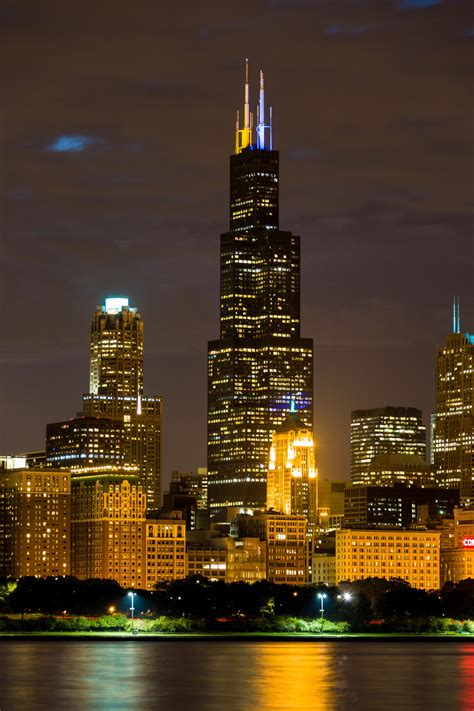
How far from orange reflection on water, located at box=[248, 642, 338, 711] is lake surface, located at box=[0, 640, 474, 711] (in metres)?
0.07

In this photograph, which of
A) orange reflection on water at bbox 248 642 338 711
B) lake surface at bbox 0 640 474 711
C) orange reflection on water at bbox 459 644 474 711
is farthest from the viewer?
orange reflection on water at bbox 459 644 474 711

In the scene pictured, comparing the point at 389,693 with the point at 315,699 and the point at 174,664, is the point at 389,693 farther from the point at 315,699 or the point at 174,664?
the point at 174,664

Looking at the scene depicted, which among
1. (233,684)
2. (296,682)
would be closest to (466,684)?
(296,682)

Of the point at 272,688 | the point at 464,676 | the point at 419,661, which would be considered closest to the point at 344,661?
the point at 419,661

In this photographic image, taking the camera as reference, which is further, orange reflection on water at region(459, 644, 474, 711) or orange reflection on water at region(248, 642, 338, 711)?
orange reflection on water at region(459, 644, 474, 711)

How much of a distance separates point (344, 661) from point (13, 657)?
3081 cm

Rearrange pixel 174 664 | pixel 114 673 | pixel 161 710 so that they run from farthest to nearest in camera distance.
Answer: pixel 174 664 → pixel 114 673 → pixel 161 710

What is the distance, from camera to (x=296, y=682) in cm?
16762

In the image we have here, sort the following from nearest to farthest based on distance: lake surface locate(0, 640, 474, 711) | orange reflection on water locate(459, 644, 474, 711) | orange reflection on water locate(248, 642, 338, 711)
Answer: orange reflection on water locate(248, 642, 338, 711)
lake surface locate(0, 640, 474, 711)
orange reflection on water locate(459, 644, 474, 711)

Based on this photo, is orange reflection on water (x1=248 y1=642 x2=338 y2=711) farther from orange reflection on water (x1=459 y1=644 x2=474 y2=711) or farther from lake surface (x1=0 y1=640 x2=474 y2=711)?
orange reflection on water (x1=459 y1=644 x2=474 y2=711)

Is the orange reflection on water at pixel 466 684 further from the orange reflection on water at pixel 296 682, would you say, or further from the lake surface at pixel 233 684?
the orange reflection on water at pixel 296 682

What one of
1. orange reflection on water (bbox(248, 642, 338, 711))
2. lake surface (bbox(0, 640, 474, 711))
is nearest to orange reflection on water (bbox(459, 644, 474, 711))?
lake surface (bbox(0, 640, 474, 711))

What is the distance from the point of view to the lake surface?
493 feet

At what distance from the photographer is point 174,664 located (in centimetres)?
19075
